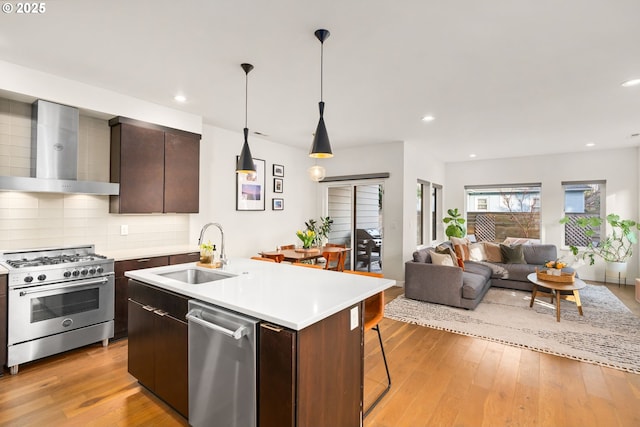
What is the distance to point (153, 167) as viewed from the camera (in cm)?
383

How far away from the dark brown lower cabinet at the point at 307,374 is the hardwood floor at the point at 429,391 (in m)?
0.64

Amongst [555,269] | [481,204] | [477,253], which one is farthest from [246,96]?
[481,204]

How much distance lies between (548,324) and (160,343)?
4202 millimetres

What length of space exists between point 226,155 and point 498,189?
6.10m

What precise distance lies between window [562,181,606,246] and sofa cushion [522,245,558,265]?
3.68 ft

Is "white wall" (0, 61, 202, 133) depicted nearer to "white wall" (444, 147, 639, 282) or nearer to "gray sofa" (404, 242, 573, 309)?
"gray sofa" (404, 242, 573, 309)

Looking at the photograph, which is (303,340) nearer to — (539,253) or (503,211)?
(539,253)

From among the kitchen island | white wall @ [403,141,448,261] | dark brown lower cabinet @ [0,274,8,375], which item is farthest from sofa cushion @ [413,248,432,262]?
dark brown lower cabinet @ [0,274,8,375]

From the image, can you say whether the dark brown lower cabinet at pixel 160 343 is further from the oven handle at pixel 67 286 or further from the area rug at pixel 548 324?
the area rug at pixel 548 324

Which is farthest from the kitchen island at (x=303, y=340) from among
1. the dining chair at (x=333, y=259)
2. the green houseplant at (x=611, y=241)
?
the green houseplant at (x=611, y=241)

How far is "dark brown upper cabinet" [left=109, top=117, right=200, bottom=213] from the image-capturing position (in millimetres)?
3588

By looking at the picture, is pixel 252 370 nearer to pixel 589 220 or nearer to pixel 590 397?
pixel 590 397

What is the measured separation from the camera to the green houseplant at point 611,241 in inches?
232

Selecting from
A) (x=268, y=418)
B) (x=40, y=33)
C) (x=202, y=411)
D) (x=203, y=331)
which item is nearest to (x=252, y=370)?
(x=268, y=418)
